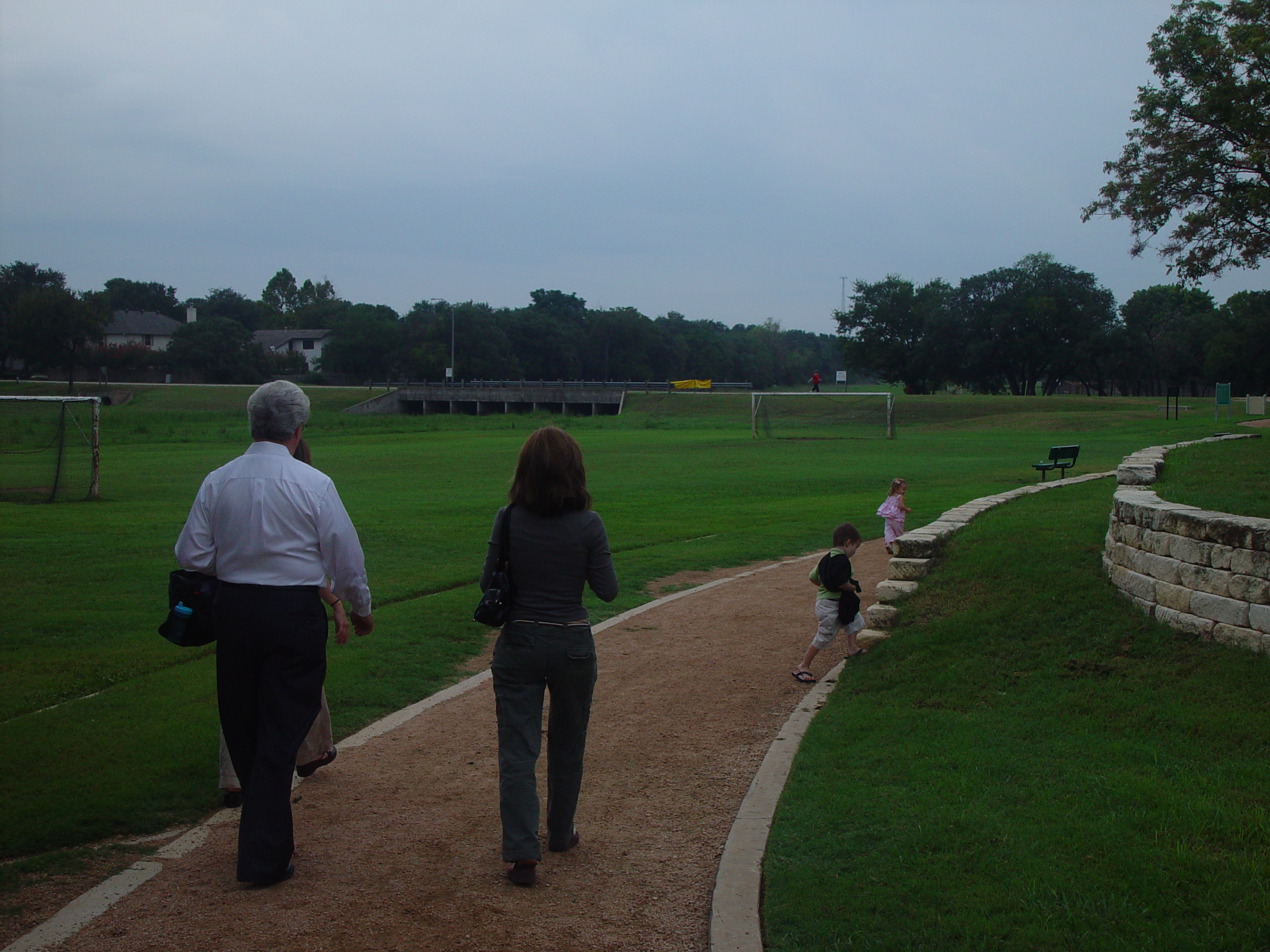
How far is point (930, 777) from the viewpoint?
16.9 feet

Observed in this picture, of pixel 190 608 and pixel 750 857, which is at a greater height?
pixel 190 608

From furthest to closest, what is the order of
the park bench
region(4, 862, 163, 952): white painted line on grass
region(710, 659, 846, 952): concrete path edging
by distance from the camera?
the park bench, region(710, 659, 846, 952): concrete path edging, region(4, 862, 163, 952): white painted line on grass

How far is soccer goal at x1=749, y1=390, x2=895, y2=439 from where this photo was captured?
4778 centimetres

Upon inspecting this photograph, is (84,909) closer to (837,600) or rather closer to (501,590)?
(501,590)

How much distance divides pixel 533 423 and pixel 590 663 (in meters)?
57.9

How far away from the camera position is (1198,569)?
6.41 m

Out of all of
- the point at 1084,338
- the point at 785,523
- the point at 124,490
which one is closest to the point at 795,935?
the point at 785,523

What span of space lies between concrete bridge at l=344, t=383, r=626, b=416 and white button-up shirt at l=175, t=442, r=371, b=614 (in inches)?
2798

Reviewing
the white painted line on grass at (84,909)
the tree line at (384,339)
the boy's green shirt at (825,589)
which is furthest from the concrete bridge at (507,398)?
the white painted line on grass at (84,909)

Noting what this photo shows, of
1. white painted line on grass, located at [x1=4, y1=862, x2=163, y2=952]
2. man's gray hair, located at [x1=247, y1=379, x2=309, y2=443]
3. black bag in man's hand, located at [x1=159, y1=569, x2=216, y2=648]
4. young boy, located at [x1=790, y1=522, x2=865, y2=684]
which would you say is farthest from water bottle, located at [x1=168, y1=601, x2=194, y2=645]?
young boy, located at [x1=790, y1=522, x2=865, y2=684]

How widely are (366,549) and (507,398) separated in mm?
65961

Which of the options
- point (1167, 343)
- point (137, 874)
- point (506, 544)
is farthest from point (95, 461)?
point (1167, 343)

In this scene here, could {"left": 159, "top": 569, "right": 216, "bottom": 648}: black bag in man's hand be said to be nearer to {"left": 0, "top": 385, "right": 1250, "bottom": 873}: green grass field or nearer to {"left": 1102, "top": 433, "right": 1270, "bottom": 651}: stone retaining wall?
{"left": 0, "top": 385, "right": 1250, "bottom": 873}: green grass field

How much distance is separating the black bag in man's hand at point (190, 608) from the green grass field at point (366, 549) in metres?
1.34
